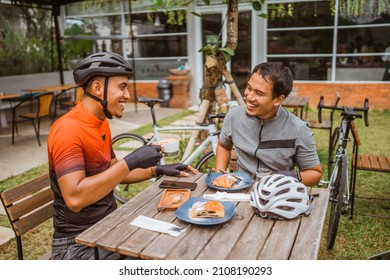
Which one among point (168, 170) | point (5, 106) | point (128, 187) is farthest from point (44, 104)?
point (168, 170)

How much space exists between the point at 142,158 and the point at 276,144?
991 millimetres

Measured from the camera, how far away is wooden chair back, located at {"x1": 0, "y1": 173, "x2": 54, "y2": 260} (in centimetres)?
222

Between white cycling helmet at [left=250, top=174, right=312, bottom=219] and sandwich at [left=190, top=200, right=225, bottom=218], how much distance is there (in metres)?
0.18

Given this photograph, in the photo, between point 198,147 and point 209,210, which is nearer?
point 209,210

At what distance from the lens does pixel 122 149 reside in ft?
20.4

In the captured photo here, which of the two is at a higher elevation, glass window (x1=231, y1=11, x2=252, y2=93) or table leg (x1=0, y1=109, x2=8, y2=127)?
glass window (x1=231, y1=11, x2=252, y2=93)

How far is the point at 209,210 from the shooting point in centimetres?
184

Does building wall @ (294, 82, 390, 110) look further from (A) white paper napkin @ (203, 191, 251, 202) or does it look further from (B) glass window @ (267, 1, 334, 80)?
(A) white paper napkin @ (203, 191, 251, 202)

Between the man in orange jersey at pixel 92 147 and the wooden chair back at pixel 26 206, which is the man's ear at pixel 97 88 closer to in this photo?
the man in orange jersey at pixel 92 147

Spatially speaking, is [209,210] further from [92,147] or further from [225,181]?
[92,147]

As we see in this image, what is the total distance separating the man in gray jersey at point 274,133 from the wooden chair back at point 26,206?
4.40 ft

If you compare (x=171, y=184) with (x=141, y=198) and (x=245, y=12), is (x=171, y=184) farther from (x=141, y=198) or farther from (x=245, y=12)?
(x=245, y=12)

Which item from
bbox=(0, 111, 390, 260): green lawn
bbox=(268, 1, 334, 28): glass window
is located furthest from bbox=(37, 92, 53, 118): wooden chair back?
bbox=(268, 1, 334, 28): glass window
